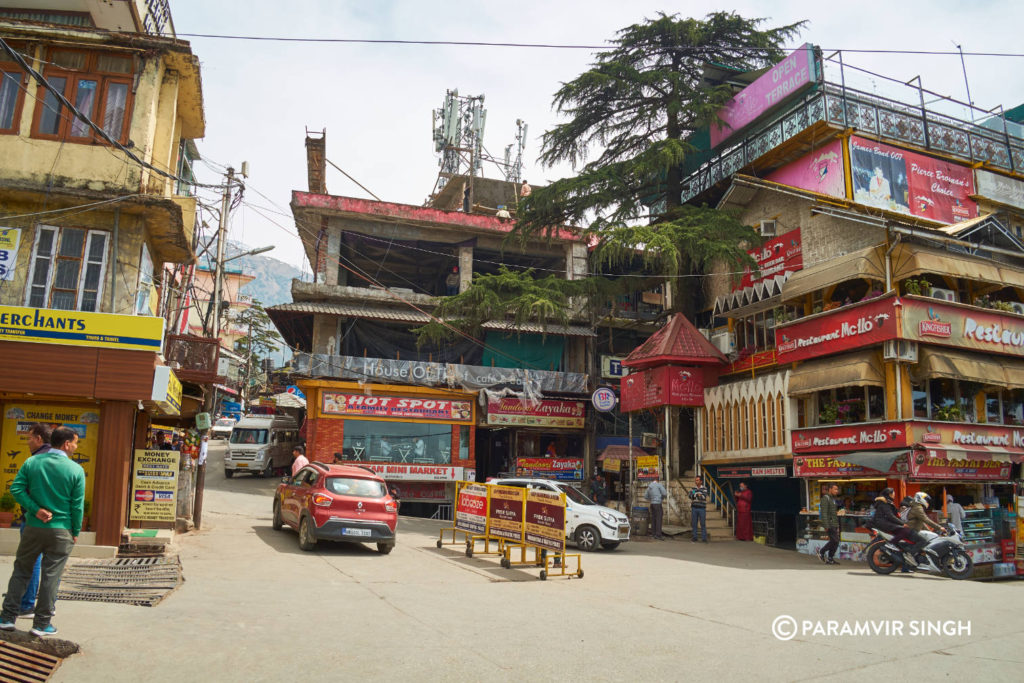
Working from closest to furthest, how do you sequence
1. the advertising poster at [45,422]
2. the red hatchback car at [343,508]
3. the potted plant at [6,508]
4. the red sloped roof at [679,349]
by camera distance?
the potted plant at [6,508] → the advertising poster at [45,422] → the red hatchback car at [343,508] → the red sloped roof at [679,349]

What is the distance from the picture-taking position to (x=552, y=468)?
3077 cm

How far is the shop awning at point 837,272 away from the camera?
19469 mm

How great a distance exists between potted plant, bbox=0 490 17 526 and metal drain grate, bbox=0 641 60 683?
814 centimetres

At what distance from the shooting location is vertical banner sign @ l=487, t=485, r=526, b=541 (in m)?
13.1

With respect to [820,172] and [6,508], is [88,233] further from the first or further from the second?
[820,172]

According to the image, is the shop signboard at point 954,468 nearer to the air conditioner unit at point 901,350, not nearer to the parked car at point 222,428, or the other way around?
the air conditioner unit at point 901,350

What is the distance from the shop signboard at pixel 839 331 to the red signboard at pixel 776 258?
2742 millimetres

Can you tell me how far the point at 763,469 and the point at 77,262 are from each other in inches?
750

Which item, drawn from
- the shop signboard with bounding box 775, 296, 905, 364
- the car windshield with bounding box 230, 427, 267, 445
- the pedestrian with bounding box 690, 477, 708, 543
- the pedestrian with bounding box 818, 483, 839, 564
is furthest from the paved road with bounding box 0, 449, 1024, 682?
the car windshield with bounding box 230, 427, 267, 445

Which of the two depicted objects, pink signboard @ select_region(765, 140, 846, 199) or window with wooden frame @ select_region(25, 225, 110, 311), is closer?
window with wooden frame @ select_region(25, 225, 110, 311)

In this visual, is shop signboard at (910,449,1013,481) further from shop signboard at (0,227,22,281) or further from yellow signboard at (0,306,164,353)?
shop signboard at (0,227,22,281)
